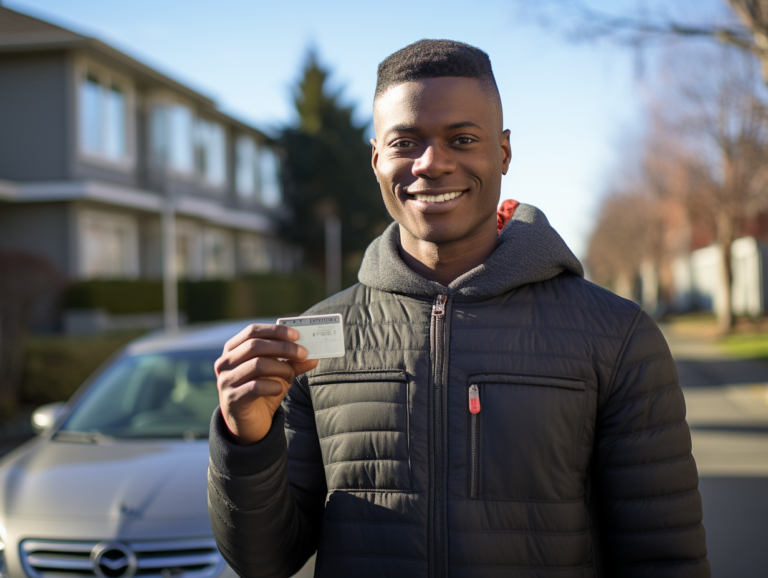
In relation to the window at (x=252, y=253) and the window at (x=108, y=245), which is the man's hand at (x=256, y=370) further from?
the window at (x=252, y=253)

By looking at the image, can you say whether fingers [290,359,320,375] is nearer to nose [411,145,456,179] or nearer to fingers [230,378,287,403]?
fingers [230,378,287,403]

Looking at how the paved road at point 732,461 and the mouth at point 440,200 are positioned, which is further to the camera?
the paved road at point 732,461

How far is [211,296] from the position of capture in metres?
21.4

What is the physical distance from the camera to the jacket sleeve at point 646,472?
168cm

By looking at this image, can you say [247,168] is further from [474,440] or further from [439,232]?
[474,440]

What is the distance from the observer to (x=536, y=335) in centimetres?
178

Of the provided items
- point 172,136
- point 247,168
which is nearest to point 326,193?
point 247,168

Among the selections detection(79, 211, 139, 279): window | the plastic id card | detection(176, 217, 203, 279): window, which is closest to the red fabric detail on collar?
the plastic id card

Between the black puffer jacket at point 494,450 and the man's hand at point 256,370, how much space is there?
77mm

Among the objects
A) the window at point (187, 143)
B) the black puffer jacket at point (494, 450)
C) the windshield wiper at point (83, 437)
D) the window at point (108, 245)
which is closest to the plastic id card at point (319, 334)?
the black puffer jacket at point (494, 450)

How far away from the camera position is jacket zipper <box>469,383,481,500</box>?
67.3 inches

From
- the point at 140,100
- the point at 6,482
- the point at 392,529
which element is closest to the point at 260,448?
the point at 392,529

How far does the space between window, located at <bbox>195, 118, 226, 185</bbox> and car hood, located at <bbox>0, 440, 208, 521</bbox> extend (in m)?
22.2

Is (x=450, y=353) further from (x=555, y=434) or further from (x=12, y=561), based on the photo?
(x=12, y=561)
